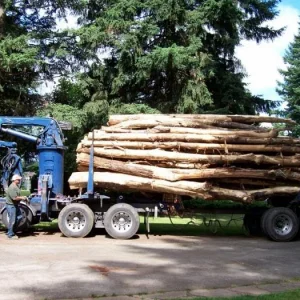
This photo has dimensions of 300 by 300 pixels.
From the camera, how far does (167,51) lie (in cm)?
1975

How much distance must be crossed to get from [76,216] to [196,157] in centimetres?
356

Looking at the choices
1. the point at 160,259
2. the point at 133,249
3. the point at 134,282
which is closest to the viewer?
the point at 134,282

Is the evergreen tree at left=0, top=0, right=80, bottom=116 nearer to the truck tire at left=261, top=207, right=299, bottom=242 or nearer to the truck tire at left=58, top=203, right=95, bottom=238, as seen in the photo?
the truck tire at left=58, top=203, right=95, bottom=238

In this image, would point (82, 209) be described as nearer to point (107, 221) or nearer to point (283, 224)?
point (107, 221)

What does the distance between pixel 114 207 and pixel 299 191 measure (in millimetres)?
5119

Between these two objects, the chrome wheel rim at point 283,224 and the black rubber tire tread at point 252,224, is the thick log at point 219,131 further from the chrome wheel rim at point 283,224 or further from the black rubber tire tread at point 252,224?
the black rubber tire tread at point 252,224

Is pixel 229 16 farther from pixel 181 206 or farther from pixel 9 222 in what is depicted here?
pixel 9 222

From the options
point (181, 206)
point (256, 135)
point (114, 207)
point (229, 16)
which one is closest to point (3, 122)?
point (114, 207)

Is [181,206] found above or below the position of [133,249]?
above

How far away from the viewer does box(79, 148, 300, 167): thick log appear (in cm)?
1361

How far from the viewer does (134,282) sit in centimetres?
791

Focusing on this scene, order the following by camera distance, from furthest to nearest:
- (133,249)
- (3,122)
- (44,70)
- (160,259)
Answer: (44,70) → (3,122) → (133,249) → (160,259)

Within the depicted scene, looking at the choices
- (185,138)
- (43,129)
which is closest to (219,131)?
(185,138)

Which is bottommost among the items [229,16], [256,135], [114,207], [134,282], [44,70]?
[134,282]
